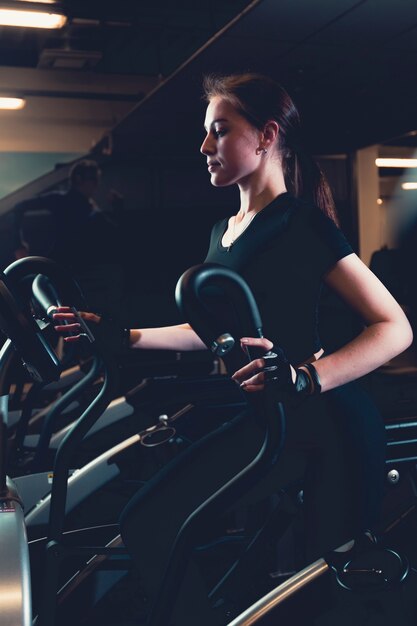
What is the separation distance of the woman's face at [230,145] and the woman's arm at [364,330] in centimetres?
32

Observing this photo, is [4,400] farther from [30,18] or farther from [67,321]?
[30,18]

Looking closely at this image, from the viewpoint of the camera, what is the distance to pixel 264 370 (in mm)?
1084

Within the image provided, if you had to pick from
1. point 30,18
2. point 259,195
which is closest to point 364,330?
point 259,195

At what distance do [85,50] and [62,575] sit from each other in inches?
210

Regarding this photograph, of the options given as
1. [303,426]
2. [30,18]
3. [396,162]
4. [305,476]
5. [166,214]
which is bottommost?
[305,476]

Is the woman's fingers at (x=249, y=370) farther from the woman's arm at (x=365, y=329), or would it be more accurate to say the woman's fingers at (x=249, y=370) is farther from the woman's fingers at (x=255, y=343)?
the woman's arm at (x=365, y=329)

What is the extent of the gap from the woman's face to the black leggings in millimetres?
497

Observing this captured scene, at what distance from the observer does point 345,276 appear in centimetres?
134

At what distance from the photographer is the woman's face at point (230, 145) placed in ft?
4.96

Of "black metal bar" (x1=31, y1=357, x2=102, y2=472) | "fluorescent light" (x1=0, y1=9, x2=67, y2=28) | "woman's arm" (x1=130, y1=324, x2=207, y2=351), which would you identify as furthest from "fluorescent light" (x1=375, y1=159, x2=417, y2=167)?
"woman's arm" (x1=130, y1=324, x2=207, y2=351)

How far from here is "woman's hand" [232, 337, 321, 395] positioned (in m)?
1.08

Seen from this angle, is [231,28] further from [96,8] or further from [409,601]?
[409,601]

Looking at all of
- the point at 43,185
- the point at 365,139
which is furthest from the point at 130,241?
the point at 365,139

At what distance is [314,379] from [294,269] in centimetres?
25
